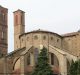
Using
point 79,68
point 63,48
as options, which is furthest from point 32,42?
point 79,68

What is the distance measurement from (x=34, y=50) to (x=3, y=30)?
5.27 meters

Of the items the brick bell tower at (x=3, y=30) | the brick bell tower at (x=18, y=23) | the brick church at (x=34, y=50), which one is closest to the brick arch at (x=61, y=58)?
the brick church at (x=34, y=50)

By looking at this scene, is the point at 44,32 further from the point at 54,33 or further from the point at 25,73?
the point at 25,73

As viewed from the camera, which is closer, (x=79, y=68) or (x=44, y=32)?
(x=79, y=68)

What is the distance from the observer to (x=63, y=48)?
54.6 metres

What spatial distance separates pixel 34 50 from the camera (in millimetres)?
51094

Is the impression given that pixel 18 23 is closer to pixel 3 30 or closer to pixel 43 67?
pixel 3 30

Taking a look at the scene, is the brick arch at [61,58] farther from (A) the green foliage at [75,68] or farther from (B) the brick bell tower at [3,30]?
(B) the brick bell tower at [3,30]

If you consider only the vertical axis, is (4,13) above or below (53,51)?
above

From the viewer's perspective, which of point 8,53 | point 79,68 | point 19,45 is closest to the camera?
point 79,68

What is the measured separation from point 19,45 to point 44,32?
483 cm

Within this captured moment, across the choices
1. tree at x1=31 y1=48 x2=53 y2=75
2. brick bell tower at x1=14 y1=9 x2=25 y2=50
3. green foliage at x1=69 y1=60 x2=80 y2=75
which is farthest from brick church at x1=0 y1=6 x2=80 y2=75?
tree at x1=31 y1=48 x2=53 y2=75

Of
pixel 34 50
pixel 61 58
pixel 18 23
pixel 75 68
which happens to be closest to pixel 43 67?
pixel 75 68

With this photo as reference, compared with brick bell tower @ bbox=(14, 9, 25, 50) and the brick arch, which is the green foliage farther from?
brick bell tower @ bbox=(14, 9, 25, 50)
